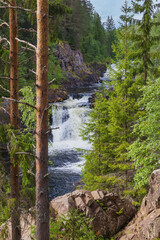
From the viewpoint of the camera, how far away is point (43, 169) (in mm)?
4523

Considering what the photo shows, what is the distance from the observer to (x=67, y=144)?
22922mm

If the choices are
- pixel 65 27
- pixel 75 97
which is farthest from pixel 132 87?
pixel 65 27

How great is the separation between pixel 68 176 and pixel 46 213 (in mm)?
12289

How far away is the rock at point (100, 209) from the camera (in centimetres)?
783

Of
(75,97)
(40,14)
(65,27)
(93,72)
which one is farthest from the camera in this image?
(93,72)

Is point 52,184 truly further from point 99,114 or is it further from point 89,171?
point 99,114

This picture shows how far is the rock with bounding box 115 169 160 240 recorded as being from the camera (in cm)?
657

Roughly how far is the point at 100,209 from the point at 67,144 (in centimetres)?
1498

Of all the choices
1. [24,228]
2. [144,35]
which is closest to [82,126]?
[24,228]

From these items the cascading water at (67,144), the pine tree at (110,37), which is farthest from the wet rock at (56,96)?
the pine tree at (110,37)

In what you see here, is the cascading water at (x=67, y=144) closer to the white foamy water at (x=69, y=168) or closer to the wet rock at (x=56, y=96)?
the white foamy water at (x=69, y=168)

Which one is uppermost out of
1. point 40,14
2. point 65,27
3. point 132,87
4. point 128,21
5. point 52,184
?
point 65,27

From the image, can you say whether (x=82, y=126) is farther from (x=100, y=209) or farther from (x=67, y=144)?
(x=67, y=144)

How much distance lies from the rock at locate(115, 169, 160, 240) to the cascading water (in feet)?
22.2
